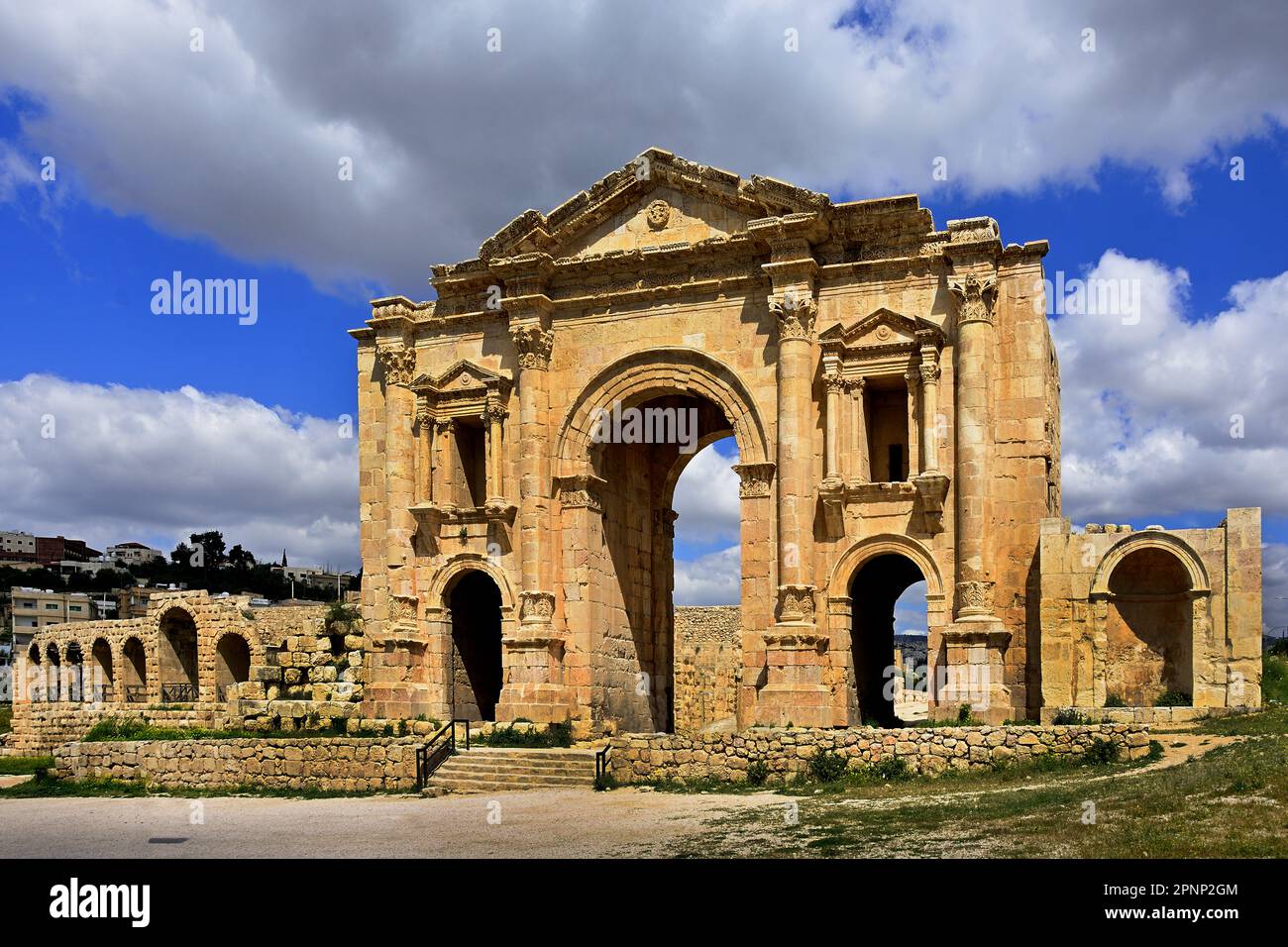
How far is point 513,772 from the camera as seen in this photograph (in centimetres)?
2061

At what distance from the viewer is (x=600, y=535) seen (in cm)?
2547

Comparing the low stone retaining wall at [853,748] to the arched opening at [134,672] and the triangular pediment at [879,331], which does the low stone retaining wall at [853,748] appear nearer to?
the triangular pediment at [879,331]

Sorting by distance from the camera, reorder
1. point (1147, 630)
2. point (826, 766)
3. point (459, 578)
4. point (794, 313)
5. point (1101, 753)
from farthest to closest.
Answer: point (459, 578) → point (794, 313) → point (1147, 630) → point (826, 766) → point (1101, 753)

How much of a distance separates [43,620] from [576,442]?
3089 inches

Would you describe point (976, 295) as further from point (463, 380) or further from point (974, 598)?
point (463, 380)

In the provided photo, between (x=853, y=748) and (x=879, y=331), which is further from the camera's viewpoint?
(x=879, y=331)

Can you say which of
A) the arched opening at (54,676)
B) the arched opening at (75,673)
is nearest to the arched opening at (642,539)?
the arched opening at (75,673)

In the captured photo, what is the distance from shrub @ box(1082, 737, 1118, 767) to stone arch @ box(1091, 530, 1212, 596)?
150 inches

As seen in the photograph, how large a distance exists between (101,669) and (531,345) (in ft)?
108

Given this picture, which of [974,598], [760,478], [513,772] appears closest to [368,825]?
[513,772]

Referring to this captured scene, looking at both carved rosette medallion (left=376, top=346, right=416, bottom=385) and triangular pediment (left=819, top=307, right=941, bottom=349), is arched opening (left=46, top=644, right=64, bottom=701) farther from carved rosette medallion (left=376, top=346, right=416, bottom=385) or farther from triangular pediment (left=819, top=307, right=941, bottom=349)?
triangular pediment (left=819, top=307, right=941, bottom=349)

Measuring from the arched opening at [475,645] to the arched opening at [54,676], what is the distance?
30.7 metres

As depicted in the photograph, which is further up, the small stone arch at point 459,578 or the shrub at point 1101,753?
the small stone arch at point 459,578

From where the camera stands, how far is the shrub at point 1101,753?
666 inches
